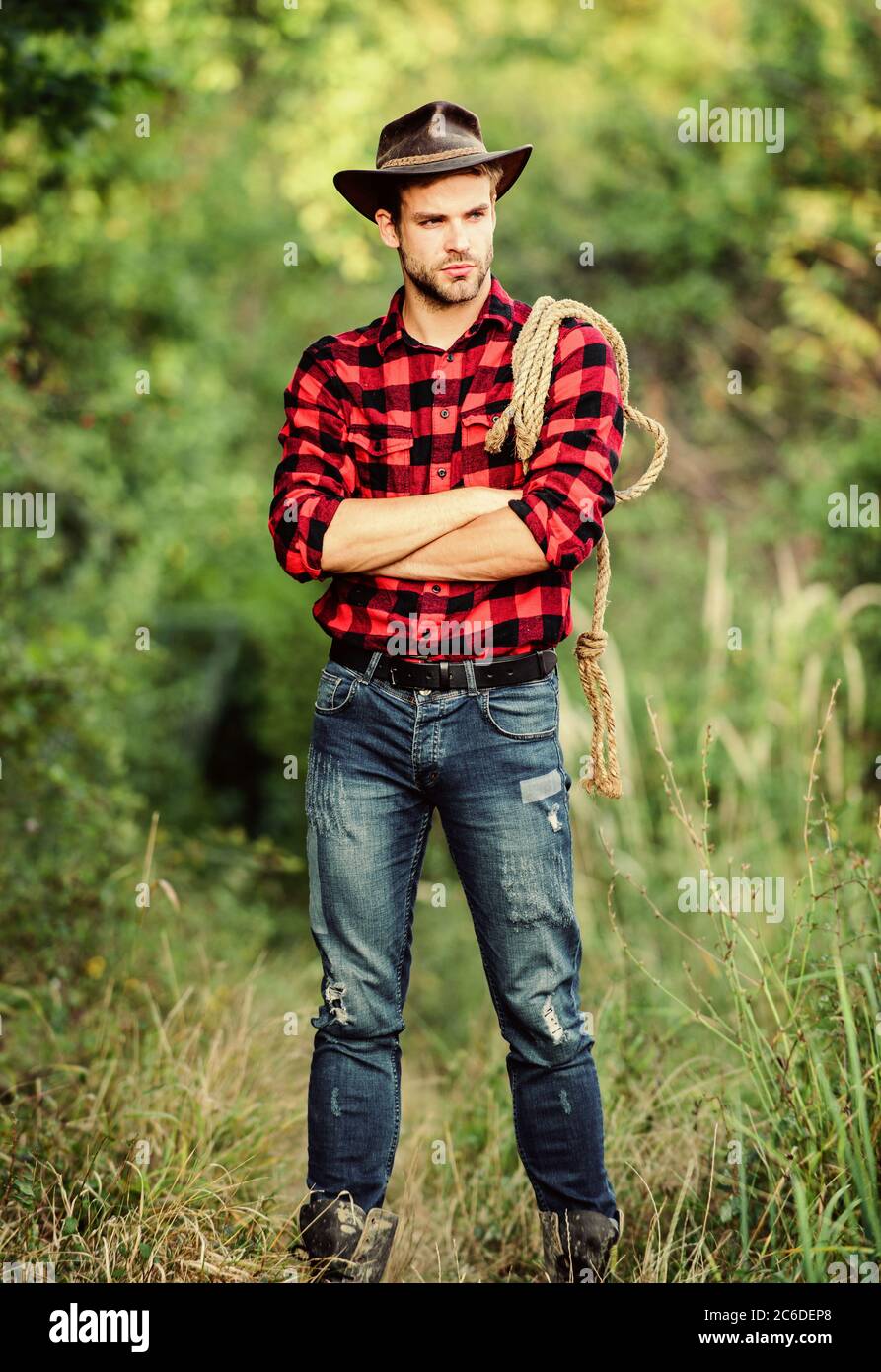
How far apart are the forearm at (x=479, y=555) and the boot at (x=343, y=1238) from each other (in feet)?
4.14

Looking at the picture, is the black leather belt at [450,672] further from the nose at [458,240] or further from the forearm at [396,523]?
the nose at [458,240]

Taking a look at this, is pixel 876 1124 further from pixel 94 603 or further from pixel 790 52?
pixel 790 52

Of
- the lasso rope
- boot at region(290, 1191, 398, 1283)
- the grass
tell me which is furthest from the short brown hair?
boot at region(290, 1191, 398, 1283)

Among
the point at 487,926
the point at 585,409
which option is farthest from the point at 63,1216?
the point at 585,409

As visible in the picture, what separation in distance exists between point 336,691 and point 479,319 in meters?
0.81

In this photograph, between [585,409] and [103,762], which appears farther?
[103,762]

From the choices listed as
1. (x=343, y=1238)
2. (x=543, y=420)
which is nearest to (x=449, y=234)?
(x=543, y=420)

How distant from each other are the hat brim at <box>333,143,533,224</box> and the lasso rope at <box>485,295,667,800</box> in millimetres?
291

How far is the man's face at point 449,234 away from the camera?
8.54 ft

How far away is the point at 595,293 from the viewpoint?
9.12 metres

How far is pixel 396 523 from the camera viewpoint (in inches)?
102

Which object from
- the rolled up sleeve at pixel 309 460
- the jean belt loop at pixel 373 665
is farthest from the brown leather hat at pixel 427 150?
the jean belt loop at pixel 373 665

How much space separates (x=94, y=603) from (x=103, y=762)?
220cm

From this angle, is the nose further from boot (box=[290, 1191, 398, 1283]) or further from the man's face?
boot (box=[290, 1191, 398, 1283])
